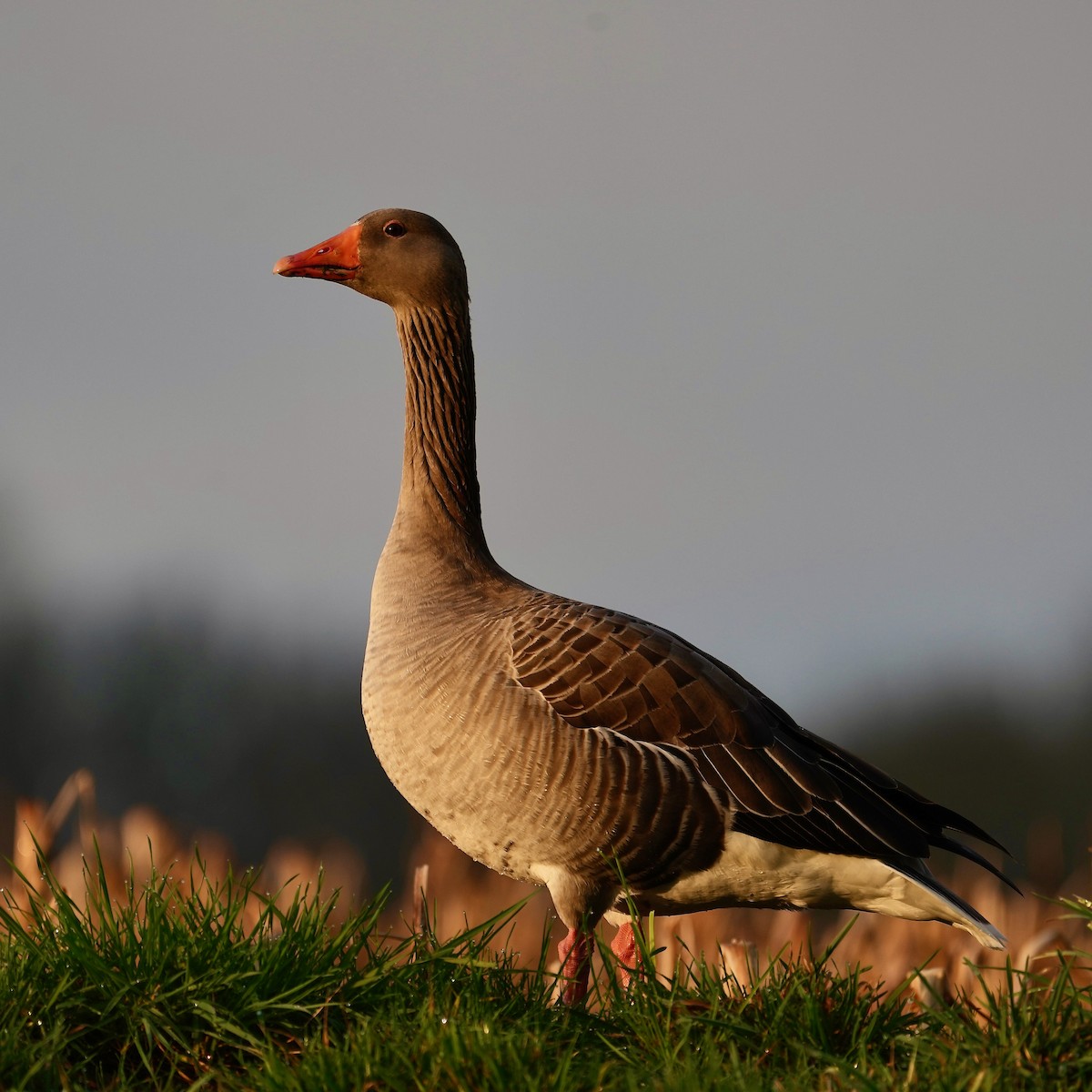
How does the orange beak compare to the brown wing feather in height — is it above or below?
above

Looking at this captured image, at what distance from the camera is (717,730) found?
19.4ft

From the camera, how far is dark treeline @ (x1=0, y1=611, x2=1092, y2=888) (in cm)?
7112

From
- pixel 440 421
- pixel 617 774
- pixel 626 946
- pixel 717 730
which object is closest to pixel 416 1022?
pixel 617 774

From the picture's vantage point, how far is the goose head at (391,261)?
7.32 m

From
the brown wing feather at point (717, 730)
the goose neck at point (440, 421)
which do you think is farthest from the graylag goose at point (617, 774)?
the goose neck at point (440, 421)

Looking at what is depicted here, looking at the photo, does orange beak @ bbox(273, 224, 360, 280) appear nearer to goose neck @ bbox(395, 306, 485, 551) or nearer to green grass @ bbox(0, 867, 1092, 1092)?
goose neck @ bbox(395, 306, 485, 551)

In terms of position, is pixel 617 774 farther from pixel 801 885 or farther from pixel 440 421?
pixel 440 421

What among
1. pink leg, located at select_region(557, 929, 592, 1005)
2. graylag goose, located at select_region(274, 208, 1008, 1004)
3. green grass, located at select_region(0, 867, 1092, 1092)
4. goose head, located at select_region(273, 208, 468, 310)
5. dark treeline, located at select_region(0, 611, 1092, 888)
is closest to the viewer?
green grass, located at select_region(0, 867, 1092, 1092)

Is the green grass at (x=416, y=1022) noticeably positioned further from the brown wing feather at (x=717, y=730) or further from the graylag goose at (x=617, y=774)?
the brown wing feather at (x=717, y=730)

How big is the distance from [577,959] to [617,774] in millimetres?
812

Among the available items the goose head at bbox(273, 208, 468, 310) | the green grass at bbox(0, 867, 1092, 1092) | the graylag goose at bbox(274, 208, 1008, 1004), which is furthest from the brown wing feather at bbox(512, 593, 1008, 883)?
the goose head at bbox(273, 208, 468, 310)

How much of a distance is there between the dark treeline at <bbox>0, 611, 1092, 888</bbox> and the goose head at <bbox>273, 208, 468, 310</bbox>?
200ft

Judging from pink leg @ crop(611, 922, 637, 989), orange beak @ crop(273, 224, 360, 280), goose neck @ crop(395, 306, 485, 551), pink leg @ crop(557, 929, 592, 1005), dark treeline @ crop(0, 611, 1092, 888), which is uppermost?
orange beak @ crop(273, 224, 360, 280)

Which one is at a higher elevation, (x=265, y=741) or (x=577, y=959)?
(x=577, y=959)
